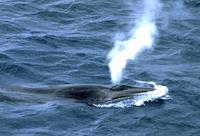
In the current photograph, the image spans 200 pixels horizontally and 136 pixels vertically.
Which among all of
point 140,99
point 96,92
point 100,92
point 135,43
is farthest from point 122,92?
point 135,43

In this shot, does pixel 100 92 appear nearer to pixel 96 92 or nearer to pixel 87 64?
pixel 96 92

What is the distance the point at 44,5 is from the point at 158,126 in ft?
80.8

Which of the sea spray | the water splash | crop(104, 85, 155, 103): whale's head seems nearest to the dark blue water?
the water splash

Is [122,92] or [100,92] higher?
[100,92]

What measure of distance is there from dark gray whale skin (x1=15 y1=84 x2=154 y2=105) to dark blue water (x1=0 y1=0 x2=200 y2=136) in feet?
1.78

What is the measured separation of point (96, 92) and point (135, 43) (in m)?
12.0

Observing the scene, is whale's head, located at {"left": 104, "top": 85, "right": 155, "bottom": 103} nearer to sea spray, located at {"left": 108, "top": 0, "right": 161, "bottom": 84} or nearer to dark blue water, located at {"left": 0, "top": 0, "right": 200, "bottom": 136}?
dark blue water, located at {"left": 0, "top": 0, "right": 200, "bottom": 136}

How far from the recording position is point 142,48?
46.3 m

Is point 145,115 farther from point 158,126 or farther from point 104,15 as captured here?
point 104,15

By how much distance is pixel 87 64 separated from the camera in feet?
139

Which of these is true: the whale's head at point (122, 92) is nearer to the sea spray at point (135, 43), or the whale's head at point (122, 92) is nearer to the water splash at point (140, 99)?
the water splash at point (140, 99)

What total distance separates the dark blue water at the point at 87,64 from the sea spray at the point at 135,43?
1.64 ft

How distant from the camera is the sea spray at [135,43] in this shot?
1662 inches

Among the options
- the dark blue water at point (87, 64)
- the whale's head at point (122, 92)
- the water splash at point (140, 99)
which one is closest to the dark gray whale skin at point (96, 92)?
the whale's head at point (122, 92)
